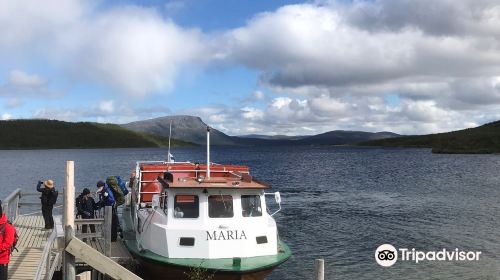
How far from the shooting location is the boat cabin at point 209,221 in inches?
675

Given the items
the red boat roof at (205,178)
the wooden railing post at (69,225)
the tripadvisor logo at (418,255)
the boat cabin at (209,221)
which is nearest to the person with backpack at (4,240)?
the wooden railing post at (69,225)

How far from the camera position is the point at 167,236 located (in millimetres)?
17156

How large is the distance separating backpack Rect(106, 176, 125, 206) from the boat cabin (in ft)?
15.3

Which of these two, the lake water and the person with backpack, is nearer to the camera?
the person with backpack

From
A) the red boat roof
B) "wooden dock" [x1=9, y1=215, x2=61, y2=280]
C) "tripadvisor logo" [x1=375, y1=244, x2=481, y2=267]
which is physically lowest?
"tripadvisor logo" [x1=375, y1=244, x2=481, y2=267]

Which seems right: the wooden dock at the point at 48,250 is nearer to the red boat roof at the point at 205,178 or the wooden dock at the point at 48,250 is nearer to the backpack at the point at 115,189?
the backpack at the point at 115,189

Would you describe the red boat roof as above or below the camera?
above

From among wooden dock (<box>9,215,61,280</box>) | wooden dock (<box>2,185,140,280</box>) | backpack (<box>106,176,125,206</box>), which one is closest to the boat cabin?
wooden dock (<box>2,185,140,280</box>)

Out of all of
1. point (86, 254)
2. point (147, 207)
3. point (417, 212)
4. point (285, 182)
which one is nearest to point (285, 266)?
point (147, 207)

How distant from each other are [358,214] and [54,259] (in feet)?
102

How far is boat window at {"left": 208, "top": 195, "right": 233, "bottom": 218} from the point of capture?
58.2ft

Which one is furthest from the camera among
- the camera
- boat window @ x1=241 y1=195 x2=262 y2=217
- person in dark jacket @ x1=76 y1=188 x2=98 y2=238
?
the camera

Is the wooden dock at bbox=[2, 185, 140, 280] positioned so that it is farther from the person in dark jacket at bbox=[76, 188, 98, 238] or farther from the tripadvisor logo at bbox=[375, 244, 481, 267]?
the tripadvisor logo at bbox=[375, 244, 481, 267]

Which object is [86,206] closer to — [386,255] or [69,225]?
[69,225]
